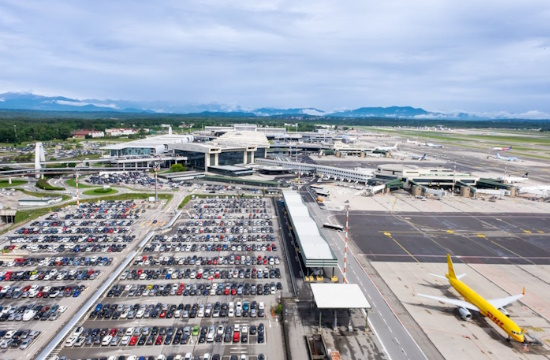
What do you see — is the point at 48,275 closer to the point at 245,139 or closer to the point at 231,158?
the point at 231,158

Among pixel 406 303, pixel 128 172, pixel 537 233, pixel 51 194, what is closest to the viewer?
pixel 406 303

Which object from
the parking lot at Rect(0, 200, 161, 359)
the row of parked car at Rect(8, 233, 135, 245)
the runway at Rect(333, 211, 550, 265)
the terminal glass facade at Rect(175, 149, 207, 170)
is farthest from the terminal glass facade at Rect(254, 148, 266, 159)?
the row of parked car at Rect(8, 233, 135, 245)

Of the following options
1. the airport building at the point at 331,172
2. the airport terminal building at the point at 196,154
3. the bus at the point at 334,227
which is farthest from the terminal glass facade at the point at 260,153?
the bus at the point at 334,227

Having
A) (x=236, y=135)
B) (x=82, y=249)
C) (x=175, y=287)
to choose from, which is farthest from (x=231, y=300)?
(x=236, y=135)

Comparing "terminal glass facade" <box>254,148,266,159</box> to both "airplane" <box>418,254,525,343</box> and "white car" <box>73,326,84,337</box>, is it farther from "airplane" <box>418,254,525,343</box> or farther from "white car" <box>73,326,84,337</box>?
"white car" <box>73,326,84,337</box>

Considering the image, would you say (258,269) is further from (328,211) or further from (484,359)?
(328,211)

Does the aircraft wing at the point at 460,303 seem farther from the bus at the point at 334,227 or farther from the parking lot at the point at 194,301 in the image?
the bus at the point at 334,227

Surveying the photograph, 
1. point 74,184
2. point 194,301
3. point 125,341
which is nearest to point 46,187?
point 74,184
